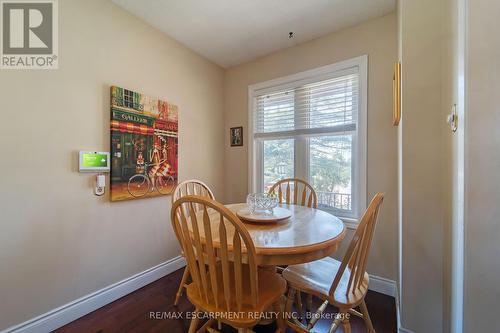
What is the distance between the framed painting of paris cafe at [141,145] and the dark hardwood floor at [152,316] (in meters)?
0.88

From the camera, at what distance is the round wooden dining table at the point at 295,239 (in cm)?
94

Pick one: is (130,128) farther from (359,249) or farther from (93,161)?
(359,249)

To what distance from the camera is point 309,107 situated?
91.5 inches

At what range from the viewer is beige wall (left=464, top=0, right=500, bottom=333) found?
0.68m

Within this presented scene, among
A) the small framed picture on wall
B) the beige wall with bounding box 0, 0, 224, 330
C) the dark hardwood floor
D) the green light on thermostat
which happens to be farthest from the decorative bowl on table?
the small framed picture on wall

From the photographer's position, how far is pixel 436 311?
123 centimetres

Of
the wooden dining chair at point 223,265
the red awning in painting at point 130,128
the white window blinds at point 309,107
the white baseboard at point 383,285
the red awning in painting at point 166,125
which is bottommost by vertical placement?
the white baseboard at point 383,285

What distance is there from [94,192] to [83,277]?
2.15ft

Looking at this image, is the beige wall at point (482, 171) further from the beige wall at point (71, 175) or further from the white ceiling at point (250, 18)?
the beige wall at point (71, 175)

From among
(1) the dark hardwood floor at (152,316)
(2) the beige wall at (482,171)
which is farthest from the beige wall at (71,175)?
(2) the beige wall at (482,171)

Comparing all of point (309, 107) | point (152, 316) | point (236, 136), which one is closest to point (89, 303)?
point (152, 316)

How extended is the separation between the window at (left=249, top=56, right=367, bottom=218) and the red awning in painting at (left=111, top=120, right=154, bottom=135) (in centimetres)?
125

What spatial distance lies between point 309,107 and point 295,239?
171 cm

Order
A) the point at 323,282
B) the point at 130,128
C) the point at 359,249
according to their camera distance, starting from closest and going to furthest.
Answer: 1. the point at 359,249
2. the point at 323,282
3. the point at 130,128
